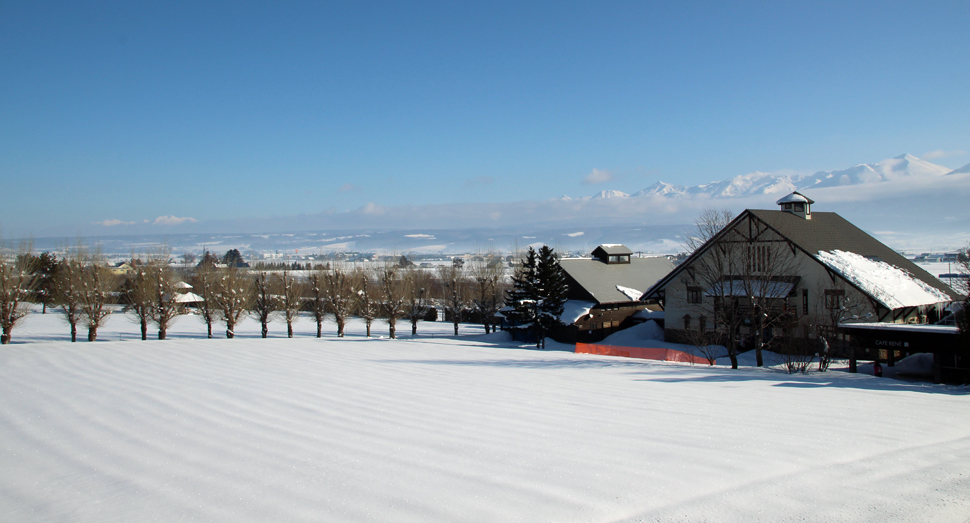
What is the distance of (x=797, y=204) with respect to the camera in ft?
120

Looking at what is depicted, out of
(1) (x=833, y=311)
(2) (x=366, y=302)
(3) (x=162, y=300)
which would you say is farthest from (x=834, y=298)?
(3) (x=162, y=300)

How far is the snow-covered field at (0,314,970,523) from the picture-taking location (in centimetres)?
592

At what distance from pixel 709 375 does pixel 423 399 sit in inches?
439

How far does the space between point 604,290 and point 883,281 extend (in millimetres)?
19649

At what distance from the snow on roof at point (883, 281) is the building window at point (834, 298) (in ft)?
2.92

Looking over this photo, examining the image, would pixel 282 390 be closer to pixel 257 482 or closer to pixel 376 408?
pixel 376 408

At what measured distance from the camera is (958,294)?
102 feet

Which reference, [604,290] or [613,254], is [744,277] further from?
[613,254]

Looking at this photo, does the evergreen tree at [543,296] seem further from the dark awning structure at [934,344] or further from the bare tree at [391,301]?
the dark awning structure at [934,344]

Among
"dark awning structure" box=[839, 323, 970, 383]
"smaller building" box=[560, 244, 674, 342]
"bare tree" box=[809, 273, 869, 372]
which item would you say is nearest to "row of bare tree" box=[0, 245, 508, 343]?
"smaller building" box=[560, 244, 674, 342]

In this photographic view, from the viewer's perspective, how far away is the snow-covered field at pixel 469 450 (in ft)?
19.4

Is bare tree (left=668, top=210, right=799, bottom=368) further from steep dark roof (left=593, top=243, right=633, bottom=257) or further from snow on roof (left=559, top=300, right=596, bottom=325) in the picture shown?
steep dark roof (left=593, top=243, right=633, bottom=257)

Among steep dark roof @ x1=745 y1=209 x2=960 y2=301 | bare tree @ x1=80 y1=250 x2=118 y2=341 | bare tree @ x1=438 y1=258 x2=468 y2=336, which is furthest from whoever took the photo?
bare tree @ x1=438 y1=258 x2=468 y2=336

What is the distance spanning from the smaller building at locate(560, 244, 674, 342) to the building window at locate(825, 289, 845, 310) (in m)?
16.2
